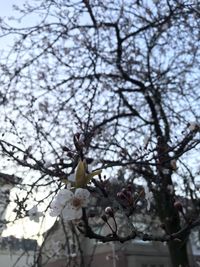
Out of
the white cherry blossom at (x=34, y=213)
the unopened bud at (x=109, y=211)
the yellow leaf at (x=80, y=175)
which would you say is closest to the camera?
the yellow leaf at (x=80, y=175)

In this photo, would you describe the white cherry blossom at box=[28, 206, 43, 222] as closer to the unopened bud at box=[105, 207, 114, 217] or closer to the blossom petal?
the unopened bud at box=[105, 207, 114, 217]

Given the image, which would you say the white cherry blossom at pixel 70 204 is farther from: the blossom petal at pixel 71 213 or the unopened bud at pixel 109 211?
the unopened bud at pixel 109 211

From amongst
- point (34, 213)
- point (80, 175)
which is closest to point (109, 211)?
point (80, 175)

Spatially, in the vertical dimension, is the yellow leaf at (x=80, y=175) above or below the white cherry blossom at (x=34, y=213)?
below

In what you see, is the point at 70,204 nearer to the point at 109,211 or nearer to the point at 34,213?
the point at 109,211

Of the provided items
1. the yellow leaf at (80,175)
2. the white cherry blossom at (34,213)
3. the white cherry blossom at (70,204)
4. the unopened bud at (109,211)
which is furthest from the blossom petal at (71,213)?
the white cherry blossom at (34,213)

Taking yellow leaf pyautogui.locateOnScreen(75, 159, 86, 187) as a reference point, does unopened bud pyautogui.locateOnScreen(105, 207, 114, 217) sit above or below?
below

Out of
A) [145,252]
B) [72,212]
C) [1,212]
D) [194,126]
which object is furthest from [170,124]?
[145,252]

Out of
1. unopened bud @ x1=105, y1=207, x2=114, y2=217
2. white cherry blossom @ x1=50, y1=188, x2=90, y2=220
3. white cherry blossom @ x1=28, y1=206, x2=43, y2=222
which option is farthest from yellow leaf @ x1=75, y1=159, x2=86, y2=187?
white cherry blossom @ x1=28, y1=206, x2=43, y2=222
